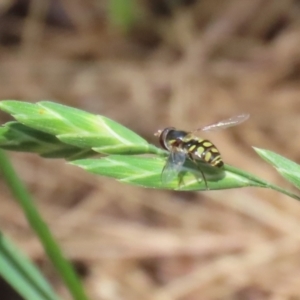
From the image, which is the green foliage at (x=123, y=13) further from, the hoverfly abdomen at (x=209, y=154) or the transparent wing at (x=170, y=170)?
the transparent wing at (x=170, y=170)

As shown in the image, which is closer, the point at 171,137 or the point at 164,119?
the point at 171,137

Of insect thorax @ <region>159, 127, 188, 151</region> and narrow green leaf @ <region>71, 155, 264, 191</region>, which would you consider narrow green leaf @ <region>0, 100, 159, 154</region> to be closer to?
narrow green leaf @ <region>71, 155, 264, 191</region>

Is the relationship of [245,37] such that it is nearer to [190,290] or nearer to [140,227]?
[140,227]

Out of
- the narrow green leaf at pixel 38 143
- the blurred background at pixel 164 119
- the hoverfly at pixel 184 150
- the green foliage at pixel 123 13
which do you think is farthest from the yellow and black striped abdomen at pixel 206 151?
the green foliage at pixel 123 13

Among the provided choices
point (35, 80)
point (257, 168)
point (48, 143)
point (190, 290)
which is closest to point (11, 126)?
point (48, 143)

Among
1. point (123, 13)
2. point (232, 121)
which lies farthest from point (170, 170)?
point (123, 13)

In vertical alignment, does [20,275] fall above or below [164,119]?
below

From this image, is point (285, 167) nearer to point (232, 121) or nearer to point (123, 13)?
point (232, 121)
